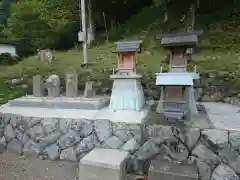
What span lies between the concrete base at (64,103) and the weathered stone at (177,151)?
1.87 m

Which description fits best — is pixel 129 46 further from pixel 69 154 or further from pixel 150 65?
pixel 150 65

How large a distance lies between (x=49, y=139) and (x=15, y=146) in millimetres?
854

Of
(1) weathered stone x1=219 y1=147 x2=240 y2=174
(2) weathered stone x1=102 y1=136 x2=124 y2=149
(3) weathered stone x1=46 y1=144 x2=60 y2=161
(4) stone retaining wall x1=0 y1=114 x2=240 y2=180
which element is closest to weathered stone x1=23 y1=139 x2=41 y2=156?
(4) stone retaining wall x1=0 y1=114 x2=240 y2=180

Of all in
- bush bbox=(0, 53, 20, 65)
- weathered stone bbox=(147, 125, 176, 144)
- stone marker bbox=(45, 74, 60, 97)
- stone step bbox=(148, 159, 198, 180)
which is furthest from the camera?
bush bbox=(0, 53, 20, 65)

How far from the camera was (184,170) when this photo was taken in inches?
123

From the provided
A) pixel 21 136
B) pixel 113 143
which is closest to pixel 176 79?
pixel 113 143

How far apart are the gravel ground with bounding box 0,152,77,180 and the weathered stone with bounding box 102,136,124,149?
707 mm

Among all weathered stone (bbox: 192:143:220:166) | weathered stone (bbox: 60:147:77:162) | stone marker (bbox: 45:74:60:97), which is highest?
stone marker (bbox: 45:74:60:97)

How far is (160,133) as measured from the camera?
3.75 meters

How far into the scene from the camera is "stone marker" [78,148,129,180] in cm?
326

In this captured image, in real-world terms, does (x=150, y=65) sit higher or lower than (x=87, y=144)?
higher

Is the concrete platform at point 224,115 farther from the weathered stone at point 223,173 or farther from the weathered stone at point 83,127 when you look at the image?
the weathered stone at point 83,127

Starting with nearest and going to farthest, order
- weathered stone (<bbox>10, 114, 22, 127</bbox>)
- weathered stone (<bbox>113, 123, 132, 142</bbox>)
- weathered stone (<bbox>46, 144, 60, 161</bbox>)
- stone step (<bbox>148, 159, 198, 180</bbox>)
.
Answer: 1. stone step (<bbox>148, 159, 198, 180</bbox>)
2. weathered stone (<bbox>113, 123, 132, 142</bbox>)
3. weathered stone (<bbox>46, 144, 60, 161</bbox>)
4. weathered stone (<bbox>10, 114, 22, 127</bbox>)

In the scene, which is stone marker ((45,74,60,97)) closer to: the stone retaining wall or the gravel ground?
the stone retaining wall
